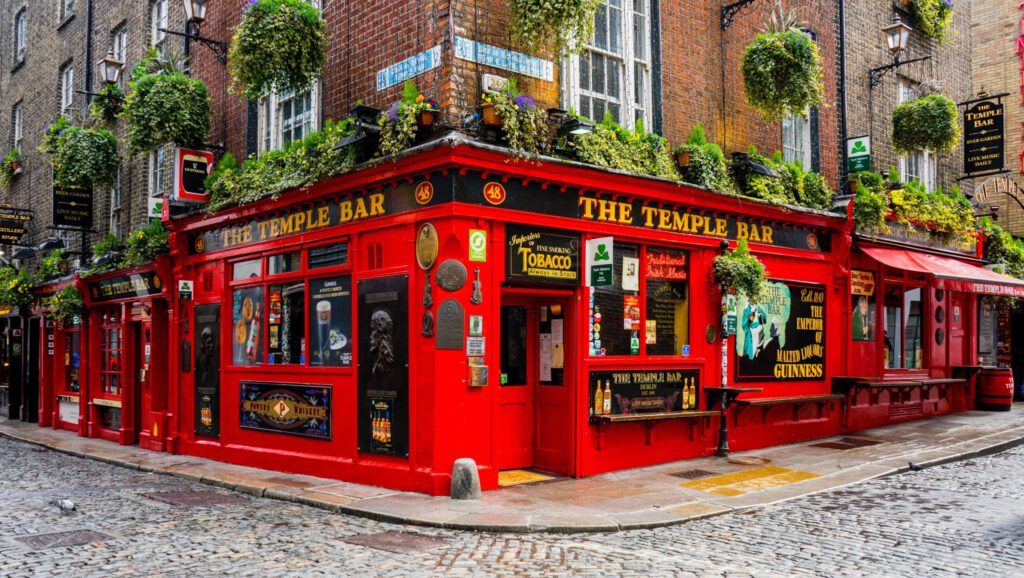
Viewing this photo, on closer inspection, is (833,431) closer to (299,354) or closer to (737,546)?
(737,546)

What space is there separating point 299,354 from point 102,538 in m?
4.81

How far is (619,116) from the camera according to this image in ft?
40.9

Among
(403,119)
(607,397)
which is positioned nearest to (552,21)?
(403,119)

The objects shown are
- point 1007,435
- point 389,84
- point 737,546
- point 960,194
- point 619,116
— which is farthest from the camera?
point 960,194

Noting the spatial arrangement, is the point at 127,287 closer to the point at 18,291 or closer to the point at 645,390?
the point at 18,291

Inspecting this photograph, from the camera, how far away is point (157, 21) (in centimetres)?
1730

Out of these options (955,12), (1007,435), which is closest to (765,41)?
(1007,435)

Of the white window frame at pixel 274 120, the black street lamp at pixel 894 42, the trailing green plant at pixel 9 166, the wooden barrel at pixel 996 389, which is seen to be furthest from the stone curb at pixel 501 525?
the trailing green plant at pixel 9 166

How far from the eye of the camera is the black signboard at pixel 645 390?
11336 millimetres

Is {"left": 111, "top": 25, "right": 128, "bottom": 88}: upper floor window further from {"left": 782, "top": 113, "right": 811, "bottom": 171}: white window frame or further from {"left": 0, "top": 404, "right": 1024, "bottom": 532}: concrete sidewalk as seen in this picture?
{"left": 782, "top": 113, "right": 811, "bottom": 171}: white window frame

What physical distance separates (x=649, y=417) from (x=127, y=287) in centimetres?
1088

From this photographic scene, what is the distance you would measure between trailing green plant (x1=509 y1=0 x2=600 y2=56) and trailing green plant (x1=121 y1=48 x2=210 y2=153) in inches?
250

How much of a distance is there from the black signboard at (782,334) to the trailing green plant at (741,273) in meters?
0.28

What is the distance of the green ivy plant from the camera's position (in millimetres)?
16234
